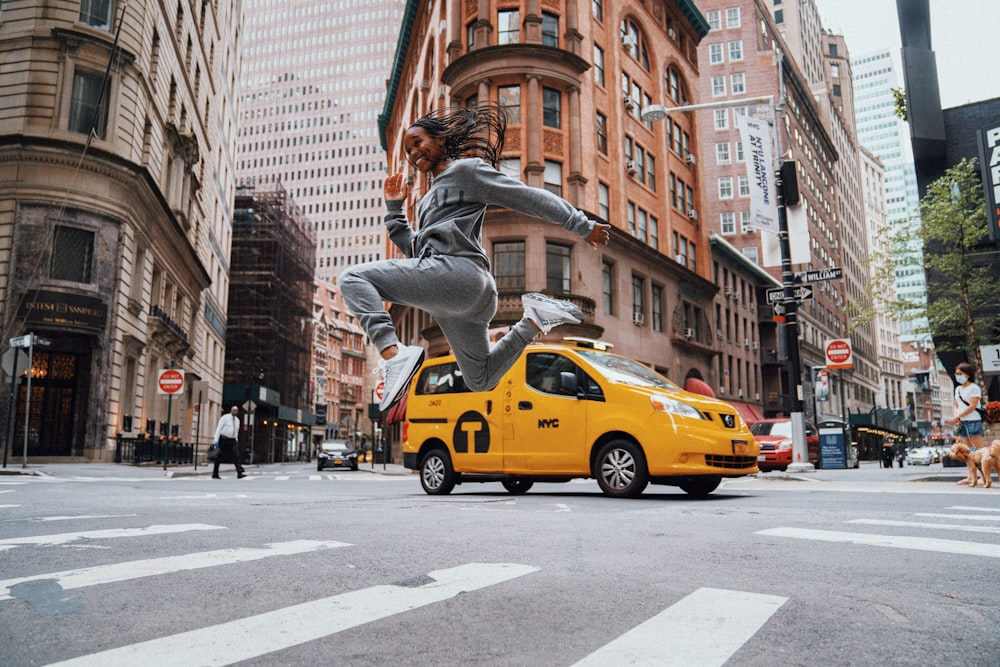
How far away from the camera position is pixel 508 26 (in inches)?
1222

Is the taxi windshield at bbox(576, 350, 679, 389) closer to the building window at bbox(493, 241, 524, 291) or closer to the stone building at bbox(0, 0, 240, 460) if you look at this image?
the stone building at bbox(0, 0, 240, 460)

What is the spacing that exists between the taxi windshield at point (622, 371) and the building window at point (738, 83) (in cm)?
6225

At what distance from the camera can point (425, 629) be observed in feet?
8.85

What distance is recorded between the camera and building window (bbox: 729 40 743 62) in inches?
2603

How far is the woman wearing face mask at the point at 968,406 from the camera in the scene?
12.7 m

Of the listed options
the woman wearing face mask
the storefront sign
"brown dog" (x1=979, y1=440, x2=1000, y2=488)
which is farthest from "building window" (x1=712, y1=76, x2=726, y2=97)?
"brown dog" (x1=979, y1=440, x2=1000, y2=488)

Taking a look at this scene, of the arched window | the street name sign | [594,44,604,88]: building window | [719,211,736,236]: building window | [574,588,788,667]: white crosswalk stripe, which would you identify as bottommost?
[574,588,788,667]: white crosswalk stripe

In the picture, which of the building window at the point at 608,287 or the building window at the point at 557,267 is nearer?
the building window at the point at 557,267

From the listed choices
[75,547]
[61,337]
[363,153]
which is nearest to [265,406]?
[61,337]

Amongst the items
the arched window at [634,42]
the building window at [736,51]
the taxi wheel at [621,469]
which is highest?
the building window at [736,51]

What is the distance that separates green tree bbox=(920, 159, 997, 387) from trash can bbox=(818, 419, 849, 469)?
15.1 ft

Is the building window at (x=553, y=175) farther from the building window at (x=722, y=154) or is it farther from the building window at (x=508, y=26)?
the building window at (x=722, y=154)

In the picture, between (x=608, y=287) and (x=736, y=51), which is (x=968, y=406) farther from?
(x=736, y=51)

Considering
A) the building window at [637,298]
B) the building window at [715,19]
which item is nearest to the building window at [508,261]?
the building window at [637,298]
